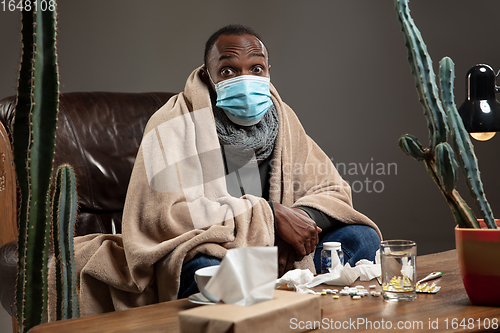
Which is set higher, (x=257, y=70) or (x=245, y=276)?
(x=257, y=70)

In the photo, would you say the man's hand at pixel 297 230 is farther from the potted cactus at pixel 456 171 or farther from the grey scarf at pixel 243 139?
the potted cactus at pixel 456 171

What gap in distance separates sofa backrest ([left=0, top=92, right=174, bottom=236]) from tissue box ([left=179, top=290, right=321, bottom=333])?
1.27m

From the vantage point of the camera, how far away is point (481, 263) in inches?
33.0

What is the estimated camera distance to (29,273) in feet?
2.59

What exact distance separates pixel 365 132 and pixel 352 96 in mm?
249

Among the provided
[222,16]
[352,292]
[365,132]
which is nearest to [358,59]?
[365,132]

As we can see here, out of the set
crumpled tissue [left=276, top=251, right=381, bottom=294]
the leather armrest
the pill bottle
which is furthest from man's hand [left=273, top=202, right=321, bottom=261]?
the leather armrest

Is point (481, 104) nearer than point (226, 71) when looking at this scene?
Yes

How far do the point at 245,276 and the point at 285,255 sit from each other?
0.82 m

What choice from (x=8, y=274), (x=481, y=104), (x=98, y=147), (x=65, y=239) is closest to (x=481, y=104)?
(x=481, y=104)

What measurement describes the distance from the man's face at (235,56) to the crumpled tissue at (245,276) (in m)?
1.09

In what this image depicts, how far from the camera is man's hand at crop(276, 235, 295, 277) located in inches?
57.5

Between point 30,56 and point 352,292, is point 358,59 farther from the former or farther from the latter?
point 30,56

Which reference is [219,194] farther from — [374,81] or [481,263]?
[374,81]
